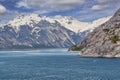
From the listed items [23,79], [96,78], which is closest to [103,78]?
[96,78]

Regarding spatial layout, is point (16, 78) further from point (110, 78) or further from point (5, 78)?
point (110, 78)

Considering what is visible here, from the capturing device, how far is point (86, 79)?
145250 millimetres

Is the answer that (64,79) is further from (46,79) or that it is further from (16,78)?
(16,78)

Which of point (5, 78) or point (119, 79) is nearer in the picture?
point (119, 79)

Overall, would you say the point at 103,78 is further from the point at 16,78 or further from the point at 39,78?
the point at 16,78

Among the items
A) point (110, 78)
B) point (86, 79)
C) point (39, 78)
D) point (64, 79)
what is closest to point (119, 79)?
point (110, 78)

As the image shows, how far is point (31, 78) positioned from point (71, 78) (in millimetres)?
18753

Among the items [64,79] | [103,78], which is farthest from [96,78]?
[64,79]

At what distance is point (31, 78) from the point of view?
150 meters

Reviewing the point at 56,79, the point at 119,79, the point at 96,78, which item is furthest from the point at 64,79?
the point at 119,79

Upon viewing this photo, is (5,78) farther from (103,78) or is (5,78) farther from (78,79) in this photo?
(103,78)

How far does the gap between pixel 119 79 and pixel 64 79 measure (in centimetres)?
2472

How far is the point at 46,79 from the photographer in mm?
146750

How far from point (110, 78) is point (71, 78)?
18.1 m
